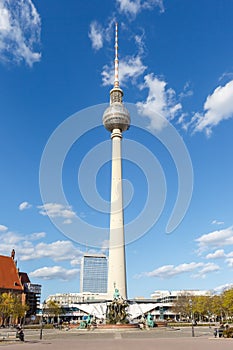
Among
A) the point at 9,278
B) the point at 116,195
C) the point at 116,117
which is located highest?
the point at 116,117

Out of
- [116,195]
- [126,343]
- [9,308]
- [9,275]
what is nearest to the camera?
[126,343]

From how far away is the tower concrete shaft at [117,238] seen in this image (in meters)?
82.1

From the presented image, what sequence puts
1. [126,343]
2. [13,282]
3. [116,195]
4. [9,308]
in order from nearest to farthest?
[126,343] → [9,308] → [116,195] → [13,282]

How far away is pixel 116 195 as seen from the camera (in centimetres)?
8775

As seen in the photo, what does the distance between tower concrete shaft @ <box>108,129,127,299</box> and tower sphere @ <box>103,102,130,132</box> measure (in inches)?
387

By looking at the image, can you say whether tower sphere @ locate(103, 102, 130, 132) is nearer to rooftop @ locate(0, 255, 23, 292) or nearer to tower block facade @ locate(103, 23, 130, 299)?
tower block facade @ locate(103, 23, 130, 299)

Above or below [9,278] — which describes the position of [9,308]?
below

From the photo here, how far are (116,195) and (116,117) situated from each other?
22912mm

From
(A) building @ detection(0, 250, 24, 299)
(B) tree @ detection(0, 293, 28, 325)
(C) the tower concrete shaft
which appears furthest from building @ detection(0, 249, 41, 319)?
(C) the tower concrete shaft

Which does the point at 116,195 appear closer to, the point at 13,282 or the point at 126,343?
the point at 13,282

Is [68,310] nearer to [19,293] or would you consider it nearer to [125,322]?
[19,293]

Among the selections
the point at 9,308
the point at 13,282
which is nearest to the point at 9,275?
the point at 13,282

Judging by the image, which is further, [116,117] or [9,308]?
[116,117]

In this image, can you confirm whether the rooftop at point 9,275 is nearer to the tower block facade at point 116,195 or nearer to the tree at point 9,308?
the tree at point 9,308
